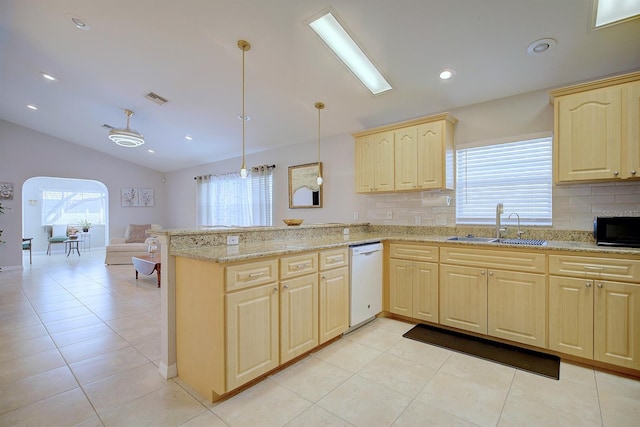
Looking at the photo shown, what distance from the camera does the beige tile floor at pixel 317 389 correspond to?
5.48ft

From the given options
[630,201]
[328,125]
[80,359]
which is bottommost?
[80,359]

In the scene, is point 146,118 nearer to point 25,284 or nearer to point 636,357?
point 25,284

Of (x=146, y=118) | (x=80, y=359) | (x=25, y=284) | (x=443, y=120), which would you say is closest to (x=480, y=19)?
(x=443, y=120)

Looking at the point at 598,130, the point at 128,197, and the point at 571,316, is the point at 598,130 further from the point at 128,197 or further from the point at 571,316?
the point at 128,197

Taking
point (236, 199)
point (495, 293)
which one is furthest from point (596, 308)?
point (236, 199)

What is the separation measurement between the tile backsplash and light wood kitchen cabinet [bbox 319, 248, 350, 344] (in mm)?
1423

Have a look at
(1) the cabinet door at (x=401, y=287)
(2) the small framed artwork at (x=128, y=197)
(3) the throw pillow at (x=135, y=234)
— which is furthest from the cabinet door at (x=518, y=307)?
(2) the small framed artwork at (x=128, y=197)

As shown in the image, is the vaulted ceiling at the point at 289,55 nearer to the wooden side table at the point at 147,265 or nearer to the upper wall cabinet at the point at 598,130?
the upper wall cabinet at the point at 598,130

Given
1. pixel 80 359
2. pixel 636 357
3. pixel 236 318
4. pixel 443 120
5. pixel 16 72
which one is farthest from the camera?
pixel 16 72

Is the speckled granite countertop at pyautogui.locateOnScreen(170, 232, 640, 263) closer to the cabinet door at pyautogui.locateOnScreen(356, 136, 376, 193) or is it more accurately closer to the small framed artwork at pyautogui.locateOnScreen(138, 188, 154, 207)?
the cabinet door at pyautogui.locateOnScreen(356, 136, 376, 193)

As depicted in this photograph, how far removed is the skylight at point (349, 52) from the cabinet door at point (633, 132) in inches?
76.5

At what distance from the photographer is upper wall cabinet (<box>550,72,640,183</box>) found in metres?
2.20

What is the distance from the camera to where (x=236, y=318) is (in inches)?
70.2

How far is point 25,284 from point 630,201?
799cm
